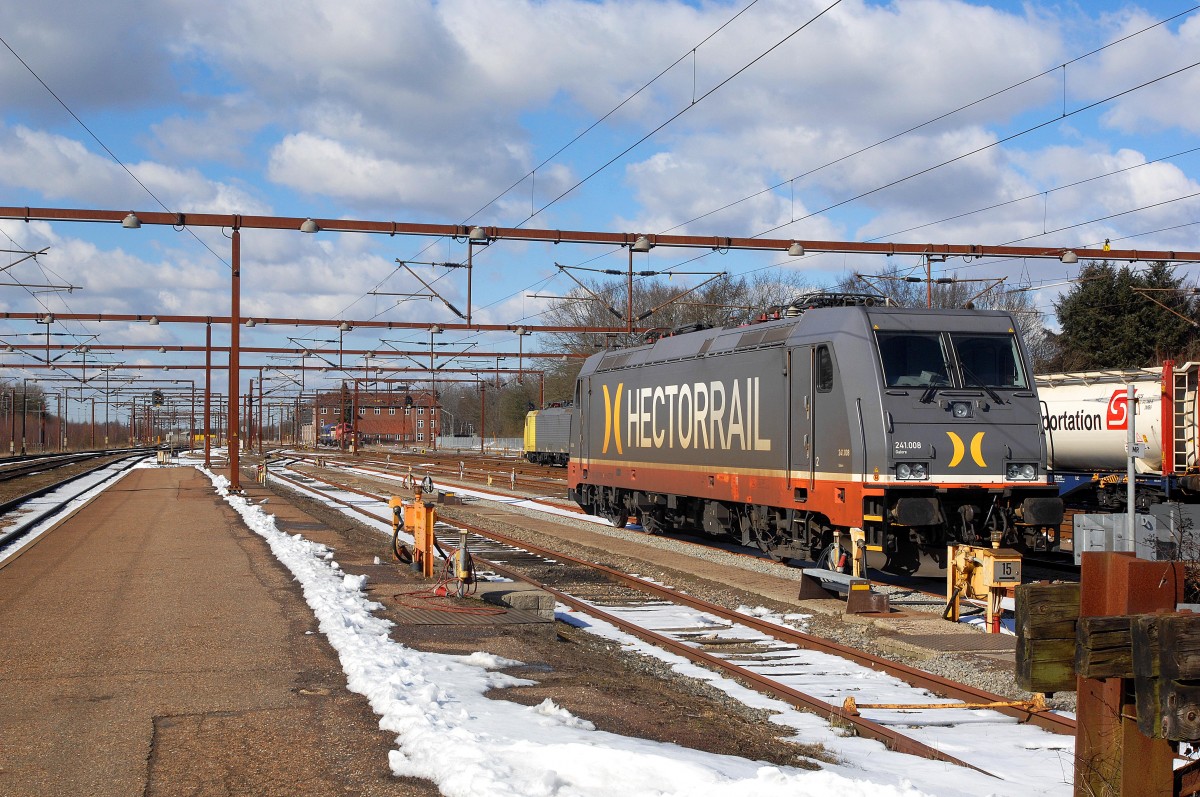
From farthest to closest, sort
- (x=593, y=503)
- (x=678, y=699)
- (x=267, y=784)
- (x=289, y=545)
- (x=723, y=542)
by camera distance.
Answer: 1. (x=593, y=503)
2. (x=723, y=542)
3. (x=289, y=545)
4. (x=678, y=699)
5. (x=267, y=784)

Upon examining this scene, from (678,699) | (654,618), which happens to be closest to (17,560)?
(654,618)

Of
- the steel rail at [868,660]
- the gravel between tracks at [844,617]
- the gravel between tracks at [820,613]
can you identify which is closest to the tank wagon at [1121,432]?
the gravel between tracks at [844,617]

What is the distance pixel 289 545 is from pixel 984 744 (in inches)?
522

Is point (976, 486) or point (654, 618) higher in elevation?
point (976, 486)

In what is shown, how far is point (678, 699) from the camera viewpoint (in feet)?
28.3

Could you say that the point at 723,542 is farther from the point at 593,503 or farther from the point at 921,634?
the point at 921,634

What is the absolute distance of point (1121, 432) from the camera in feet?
69.1

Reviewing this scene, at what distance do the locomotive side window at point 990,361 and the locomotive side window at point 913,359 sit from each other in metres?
0.29

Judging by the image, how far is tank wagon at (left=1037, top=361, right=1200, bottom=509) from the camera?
19453 millimetres

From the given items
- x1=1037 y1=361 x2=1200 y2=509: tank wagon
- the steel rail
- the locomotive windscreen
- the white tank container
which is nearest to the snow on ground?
the steel rail

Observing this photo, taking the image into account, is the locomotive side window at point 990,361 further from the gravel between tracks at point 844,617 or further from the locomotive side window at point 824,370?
the gravel between tracks at point 844,617

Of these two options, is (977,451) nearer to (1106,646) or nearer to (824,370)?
(824,370)

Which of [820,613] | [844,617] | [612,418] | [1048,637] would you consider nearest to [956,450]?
[820,613]

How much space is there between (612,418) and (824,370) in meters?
9.10
